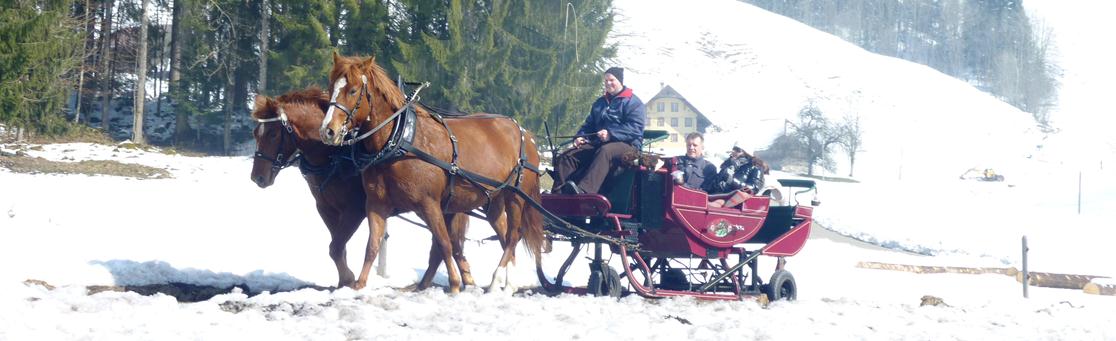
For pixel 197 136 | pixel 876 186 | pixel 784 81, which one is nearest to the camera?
pixel 197 136

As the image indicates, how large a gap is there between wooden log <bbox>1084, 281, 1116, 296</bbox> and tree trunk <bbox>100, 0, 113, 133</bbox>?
28101 millimetres

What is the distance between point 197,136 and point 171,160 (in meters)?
9.79

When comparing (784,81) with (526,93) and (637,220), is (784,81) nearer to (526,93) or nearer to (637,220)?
(526,93)

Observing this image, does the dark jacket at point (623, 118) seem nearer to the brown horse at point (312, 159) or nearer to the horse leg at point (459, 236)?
the horse leg at point (459, 236)

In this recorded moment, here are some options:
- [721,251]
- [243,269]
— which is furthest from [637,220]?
[243,269]

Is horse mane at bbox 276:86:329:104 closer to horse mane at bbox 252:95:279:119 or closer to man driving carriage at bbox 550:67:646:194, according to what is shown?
horse mane at bbox 252:95:279:119

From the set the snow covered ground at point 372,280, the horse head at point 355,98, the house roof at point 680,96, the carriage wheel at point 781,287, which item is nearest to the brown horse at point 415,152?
the horse head at point 355,98

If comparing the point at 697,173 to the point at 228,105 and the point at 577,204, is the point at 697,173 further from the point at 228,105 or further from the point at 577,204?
the point at 228,105

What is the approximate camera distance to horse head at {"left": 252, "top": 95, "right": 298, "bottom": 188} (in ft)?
28.3

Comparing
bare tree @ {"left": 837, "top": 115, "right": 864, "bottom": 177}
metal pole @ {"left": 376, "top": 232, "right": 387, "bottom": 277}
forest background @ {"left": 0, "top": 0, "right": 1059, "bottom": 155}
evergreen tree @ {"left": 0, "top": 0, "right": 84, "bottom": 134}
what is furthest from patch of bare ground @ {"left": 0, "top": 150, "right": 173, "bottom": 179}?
bare tree @ {"left": 837, "top": 115, "right": 864, "bottom": 177}

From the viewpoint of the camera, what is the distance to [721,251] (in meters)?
10.4

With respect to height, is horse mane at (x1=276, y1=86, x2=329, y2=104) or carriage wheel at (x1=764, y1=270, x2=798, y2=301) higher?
horse mane at (x1=276, y1=86, x2=329, y2=104)

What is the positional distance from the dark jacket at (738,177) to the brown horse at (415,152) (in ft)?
6.94

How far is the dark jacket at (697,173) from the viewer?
10.8m
